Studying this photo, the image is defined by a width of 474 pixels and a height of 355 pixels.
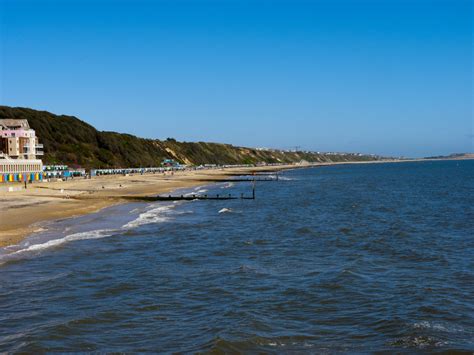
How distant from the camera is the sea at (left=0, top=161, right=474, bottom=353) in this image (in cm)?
1309

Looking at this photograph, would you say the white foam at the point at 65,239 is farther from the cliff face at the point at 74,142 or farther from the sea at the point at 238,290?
the cliff face at the point at 74,142

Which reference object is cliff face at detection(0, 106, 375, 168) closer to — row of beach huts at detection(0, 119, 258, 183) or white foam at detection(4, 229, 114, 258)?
row of beach huts at detection(0, 119, 258, 183)

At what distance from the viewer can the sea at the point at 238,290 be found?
43.0 ft

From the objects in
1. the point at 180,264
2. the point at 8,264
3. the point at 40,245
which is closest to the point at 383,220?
the point at 180,264

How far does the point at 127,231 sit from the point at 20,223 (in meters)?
8.16

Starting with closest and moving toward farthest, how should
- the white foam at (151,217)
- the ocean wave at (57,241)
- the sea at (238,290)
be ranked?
1. the sea at (238,290)
2. the ocean wave at (57,241)
3. the white foam at (151,217)

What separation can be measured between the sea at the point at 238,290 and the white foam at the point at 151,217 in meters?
1.67

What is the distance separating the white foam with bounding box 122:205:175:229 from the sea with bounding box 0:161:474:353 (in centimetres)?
167

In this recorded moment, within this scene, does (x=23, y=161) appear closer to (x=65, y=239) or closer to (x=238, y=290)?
(x=65, y=239)

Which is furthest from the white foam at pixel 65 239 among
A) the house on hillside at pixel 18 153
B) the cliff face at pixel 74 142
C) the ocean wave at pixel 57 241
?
the cliff face at pixel 74 142

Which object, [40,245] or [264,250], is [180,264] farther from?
[40,245]

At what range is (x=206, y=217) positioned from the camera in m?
41.8

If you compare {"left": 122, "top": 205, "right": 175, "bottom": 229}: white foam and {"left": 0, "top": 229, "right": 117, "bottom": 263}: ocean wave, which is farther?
{"left": 122, "top": 205, "right": 175, "bottom": 229}: white foam

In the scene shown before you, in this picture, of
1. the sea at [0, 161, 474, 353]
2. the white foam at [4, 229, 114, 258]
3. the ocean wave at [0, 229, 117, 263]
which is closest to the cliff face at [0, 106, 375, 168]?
A: the white foam at [4, 229, 114, 258]
